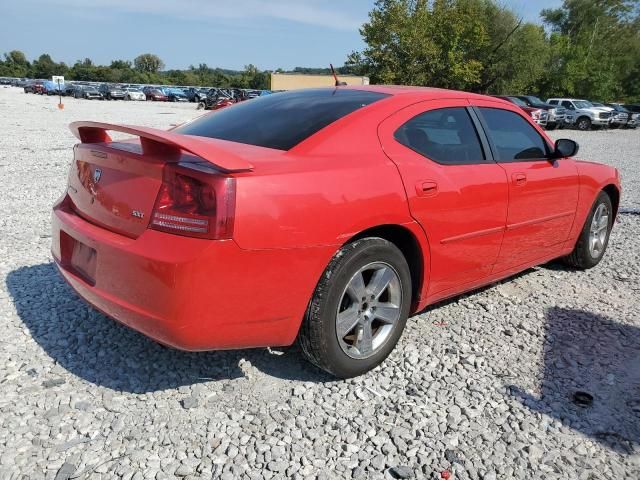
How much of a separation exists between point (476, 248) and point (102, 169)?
7.41 ft

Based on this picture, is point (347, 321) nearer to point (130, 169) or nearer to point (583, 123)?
point (130, 169)

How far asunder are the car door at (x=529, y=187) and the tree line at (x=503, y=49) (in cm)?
3347

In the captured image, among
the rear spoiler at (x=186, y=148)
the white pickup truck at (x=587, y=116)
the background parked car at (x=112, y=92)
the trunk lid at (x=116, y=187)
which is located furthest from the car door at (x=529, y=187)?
the background parked car at (x=112, y=92)

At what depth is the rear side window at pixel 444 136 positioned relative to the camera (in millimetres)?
3139

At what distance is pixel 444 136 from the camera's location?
3371mm

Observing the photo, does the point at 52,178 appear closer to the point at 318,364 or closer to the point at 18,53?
the point at 318,364

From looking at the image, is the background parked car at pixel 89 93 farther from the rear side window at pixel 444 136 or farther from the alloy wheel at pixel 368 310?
the alloy wheel at pixel 368 310

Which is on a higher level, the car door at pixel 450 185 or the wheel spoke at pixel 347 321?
the car door at pixel 450 185

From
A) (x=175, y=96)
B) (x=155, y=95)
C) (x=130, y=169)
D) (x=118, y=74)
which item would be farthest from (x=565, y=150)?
(x=118, y=74)

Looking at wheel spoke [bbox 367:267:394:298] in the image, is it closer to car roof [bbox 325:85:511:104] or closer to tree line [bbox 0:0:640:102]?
car roof [bbox 325:85:511:104]

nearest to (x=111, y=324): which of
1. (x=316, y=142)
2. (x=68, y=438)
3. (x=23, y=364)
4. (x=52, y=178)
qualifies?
(x=23, y=364)

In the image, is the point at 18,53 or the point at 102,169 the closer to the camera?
the point at 102,169

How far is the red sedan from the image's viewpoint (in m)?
2.32

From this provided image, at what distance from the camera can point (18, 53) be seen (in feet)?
457
